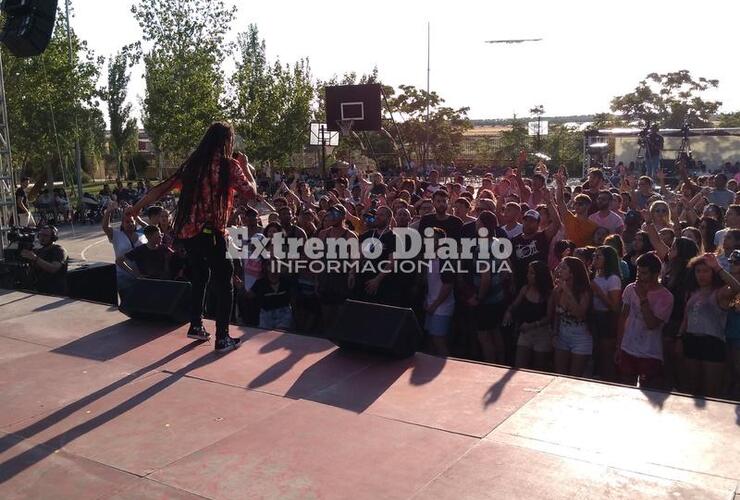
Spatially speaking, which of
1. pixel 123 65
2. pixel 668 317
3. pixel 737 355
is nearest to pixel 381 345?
pixel 668 317

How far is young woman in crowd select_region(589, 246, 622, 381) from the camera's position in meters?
5.58

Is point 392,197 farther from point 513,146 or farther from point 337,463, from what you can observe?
point 513,146

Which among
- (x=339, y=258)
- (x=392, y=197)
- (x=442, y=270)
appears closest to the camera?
(x=442, y=270)

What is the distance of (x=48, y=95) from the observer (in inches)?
912

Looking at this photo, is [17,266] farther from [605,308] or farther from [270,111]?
[270,111]

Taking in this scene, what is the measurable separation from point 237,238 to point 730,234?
5032mm

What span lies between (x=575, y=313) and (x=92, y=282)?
5.86m

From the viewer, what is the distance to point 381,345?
16.0 ft

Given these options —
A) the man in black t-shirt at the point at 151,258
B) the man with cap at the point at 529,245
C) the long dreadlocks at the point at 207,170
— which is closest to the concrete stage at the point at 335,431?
the long dreadlocks at the point at 207,170

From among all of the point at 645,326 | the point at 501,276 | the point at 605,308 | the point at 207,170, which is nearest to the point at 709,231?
the point at 605,308

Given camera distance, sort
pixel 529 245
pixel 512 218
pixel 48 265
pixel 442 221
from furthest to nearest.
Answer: pixel 48 265
pixel 512 218
pixel 442 221
pixel 529 245

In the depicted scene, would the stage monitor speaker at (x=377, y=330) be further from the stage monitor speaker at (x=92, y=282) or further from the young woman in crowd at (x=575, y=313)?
the stage monitor speaker at (x=92, y=282)

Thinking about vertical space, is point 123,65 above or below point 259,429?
above

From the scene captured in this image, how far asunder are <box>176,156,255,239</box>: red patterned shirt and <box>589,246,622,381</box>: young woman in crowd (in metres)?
2.88
